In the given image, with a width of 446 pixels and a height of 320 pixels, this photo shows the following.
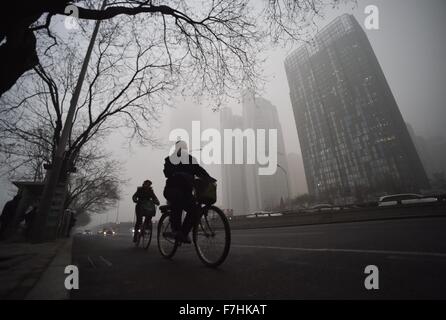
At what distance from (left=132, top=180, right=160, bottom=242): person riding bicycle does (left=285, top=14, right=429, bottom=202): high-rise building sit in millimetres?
94692

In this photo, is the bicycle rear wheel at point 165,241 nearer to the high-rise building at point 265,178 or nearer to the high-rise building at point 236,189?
the high-rise building at point 265,178

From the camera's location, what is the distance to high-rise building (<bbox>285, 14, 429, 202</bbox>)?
330ft

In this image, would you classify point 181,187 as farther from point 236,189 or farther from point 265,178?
point 236,189

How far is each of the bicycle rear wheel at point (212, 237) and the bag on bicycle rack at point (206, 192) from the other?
141 mm

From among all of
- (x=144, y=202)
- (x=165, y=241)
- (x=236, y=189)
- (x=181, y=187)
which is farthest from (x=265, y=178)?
(x=181, y=187)

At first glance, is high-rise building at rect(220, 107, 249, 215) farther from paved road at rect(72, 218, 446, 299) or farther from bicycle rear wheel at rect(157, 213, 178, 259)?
paved road at rect(72, 218, 446, 299)

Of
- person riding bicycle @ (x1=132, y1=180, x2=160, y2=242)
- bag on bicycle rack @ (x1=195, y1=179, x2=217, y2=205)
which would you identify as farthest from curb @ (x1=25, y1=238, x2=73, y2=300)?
person riding bicycle @ (x1=132, y1=180, x2=160, y2=242)

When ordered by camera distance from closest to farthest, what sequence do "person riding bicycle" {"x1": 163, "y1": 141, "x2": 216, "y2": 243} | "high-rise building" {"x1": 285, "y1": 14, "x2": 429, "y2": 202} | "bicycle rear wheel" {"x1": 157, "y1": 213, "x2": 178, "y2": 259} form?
"person riding bicycle" {"x1": 163, "y1": 141, "x2": 216, "y2": 243} < "bicycle rear wheel" {"x1": 157, "y1": 213, "x2": 178, "y2": 259} < "high-rise building" {"x1": 285, "y1": 14, "x2": 429, "y2": 202}

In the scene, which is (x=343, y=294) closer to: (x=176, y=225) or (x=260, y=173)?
(x=176, y=225)

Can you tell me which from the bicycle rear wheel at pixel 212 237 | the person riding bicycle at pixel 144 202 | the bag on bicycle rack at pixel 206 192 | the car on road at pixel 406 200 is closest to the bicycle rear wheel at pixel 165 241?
the bicycle rear wheel at pixel 212 237

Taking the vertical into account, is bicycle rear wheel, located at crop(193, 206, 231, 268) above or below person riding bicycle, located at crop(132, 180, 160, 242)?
below

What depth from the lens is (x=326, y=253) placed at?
332 cm

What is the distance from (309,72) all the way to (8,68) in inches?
5331
